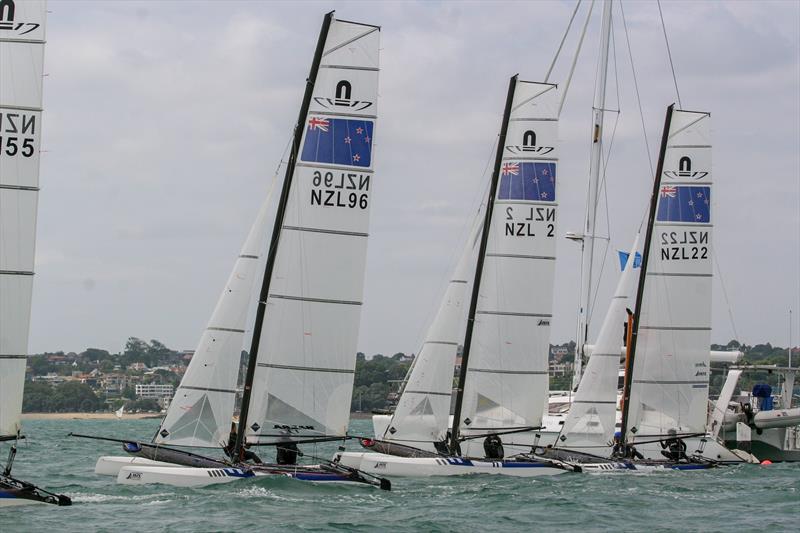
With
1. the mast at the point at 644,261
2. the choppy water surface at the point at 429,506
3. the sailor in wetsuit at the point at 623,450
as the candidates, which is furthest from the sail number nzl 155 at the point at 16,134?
the sailor in wetsuit at the point at 623,450

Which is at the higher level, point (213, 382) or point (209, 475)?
point (213, 382)

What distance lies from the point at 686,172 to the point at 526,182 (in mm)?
4648

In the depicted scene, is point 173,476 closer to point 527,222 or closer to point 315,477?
point 315,477

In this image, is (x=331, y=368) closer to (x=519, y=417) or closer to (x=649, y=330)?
(x=519, y=417)

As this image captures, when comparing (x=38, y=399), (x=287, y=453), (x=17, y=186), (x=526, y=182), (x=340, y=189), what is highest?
(x=526, y=182)

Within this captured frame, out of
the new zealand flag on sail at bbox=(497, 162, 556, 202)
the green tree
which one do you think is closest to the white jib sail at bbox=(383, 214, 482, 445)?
the new zealand flag on sail at bbox=(497, 162, 556, 202)

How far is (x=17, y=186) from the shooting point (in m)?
20.6

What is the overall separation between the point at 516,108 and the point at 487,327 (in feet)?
17.5

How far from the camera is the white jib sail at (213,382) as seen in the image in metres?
24.6

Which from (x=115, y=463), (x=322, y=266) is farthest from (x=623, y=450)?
(x=115, y=463)

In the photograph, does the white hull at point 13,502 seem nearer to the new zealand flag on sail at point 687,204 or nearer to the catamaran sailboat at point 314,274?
the catamaran sailboat at point 314,274

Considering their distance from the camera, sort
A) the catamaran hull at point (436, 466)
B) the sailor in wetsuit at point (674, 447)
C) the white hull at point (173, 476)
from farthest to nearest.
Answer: the sailor in wetsuit at point (674, 447) → the catamaran hull at point (436, 466) → the white hull at point (173, 476)

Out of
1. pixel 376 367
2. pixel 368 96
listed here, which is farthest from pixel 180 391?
pixel 376 367

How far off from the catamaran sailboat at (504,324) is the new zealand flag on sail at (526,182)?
0.02m
